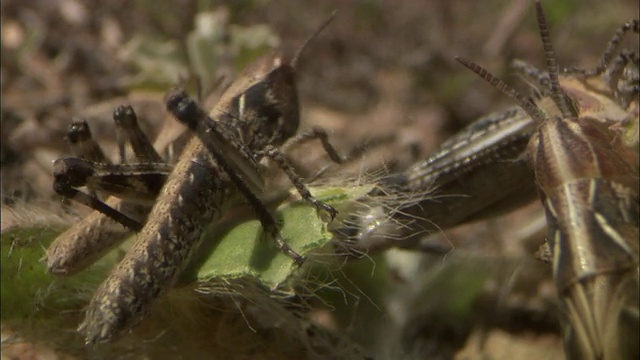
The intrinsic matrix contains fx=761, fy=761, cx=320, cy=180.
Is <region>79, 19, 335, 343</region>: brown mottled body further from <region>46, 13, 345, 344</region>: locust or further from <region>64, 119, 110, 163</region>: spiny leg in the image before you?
<region>64, 119, 110, 163</region>: spiny leg

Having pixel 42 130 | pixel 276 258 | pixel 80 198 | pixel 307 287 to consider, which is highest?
pixel 42 130

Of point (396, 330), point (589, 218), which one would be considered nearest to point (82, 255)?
point (396, 330)

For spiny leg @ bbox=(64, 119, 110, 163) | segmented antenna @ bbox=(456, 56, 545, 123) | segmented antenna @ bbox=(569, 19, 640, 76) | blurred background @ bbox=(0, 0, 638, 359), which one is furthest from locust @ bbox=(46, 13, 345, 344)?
segmented antenna @ bbox=(569, 19, 640, 76)

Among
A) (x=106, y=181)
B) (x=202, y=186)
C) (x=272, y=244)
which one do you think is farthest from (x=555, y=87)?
(x=106, y=181)

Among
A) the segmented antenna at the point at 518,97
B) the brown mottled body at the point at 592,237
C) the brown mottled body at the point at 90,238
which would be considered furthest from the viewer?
the brown mottled body at the point at 90,238

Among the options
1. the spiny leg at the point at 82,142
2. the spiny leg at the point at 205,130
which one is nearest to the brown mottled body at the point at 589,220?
the spiny leg at the point at 205,130

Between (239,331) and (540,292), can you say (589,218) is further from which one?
(540,292)

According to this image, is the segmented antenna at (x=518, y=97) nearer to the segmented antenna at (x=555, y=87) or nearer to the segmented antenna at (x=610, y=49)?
the segmented antenna at (x=555, y=87)

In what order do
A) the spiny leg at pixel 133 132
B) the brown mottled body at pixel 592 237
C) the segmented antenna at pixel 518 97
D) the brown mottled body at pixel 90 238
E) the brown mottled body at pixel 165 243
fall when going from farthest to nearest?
the spiny leg at pixel 133 132 → the brown mottled body at pixel 90 238 → the segmented antenna at pixel 518 97 → the brown mottled body at pixel 165 243 → the brown mottled body at pixel 592 237
